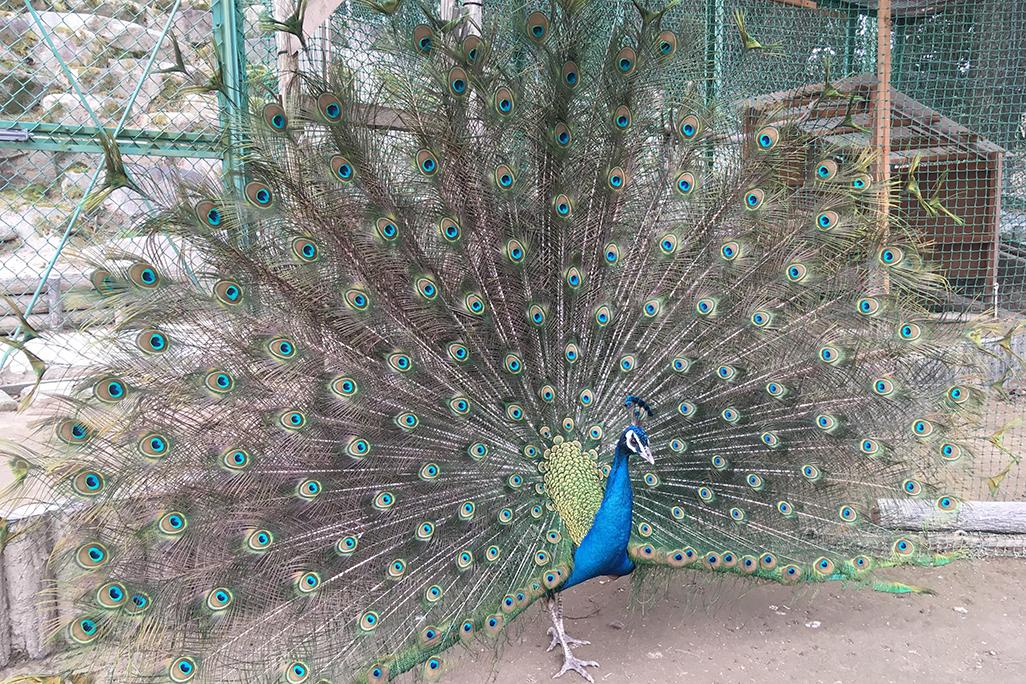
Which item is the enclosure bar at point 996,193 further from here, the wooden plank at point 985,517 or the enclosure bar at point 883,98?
the wooden plank at point 985,517

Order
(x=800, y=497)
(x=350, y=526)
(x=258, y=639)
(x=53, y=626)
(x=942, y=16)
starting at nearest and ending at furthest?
(x=258, y=639) → (x=350, y=526) → (x=53, y=626) → (x=800, y=497) → (x=942, y=16)

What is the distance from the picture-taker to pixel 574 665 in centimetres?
325

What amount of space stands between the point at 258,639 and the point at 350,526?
0.47 m

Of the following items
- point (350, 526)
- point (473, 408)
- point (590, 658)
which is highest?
point (473, 408)

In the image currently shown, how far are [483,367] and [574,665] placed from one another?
1.33 meters

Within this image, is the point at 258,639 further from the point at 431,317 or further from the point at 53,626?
the point at 431,317

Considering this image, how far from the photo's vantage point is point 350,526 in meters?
2.77

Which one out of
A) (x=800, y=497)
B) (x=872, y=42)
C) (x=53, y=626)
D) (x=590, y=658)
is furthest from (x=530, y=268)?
(x=872, y=42)

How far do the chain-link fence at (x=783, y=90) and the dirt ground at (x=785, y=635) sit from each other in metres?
0.74

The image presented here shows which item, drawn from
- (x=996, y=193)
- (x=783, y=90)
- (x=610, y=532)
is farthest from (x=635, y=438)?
(x=996, y=193)

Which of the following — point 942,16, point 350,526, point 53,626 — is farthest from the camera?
point 942,16

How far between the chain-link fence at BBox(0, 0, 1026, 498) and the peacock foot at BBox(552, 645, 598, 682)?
2040 mm

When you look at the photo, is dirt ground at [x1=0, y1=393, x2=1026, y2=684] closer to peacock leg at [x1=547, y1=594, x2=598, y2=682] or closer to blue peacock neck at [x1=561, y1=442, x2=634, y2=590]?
peacock leg at [x1=547, y1=594, x2=598, y2=682]

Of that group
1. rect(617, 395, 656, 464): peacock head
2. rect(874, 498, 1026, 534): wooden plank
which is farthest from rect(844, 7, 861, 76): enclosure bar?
rect(617, 395, 656, 464): peacock head
